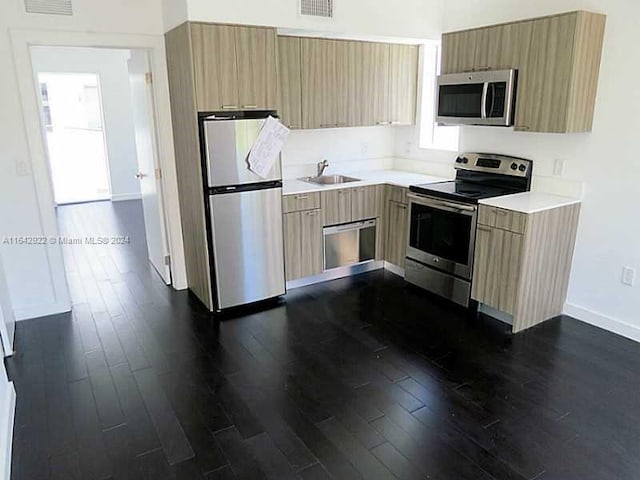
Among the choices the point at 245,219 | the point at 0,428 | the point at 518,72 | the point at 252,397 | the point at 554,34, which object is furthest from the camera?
the point at 245,219

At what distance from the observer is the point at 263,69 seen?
11.8ft

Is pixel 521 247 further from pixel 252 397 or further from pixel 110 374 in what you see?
pixel 110 374

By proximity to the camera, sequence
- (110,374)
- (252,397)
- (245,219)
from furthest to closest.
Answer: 1. (245,219)
2. (110,374)
3. (252,397)

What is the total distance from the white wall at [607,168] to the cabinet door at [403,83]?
3.30ft

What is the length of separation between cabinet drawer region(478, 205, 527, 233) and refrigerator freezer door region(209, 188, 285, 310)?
5.35 feet

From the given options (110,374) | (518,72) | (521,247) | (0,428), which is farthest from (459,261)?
(0,428)

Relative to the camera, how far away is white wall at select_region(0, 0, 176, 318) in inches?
132

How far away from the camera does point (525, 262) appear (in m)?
3.32

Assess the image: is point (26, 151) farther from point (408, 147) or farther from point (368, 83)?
point (408, 147)

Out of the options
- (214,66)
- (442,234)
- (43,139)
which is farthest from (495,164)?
(43,139)

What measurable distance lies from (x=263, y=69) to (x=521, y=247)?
2353 millimetres

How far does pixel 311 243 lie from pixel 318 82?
146 centimetres

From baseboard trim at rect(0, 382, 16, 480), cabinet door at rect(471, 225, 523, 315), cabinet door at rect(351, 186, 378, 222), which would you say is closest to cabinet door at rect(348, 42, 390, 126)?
cabinet door at rect(351, 186, 378, 222)

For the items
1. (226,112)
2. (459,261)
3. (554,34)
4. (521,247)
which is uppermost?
(554,34)
